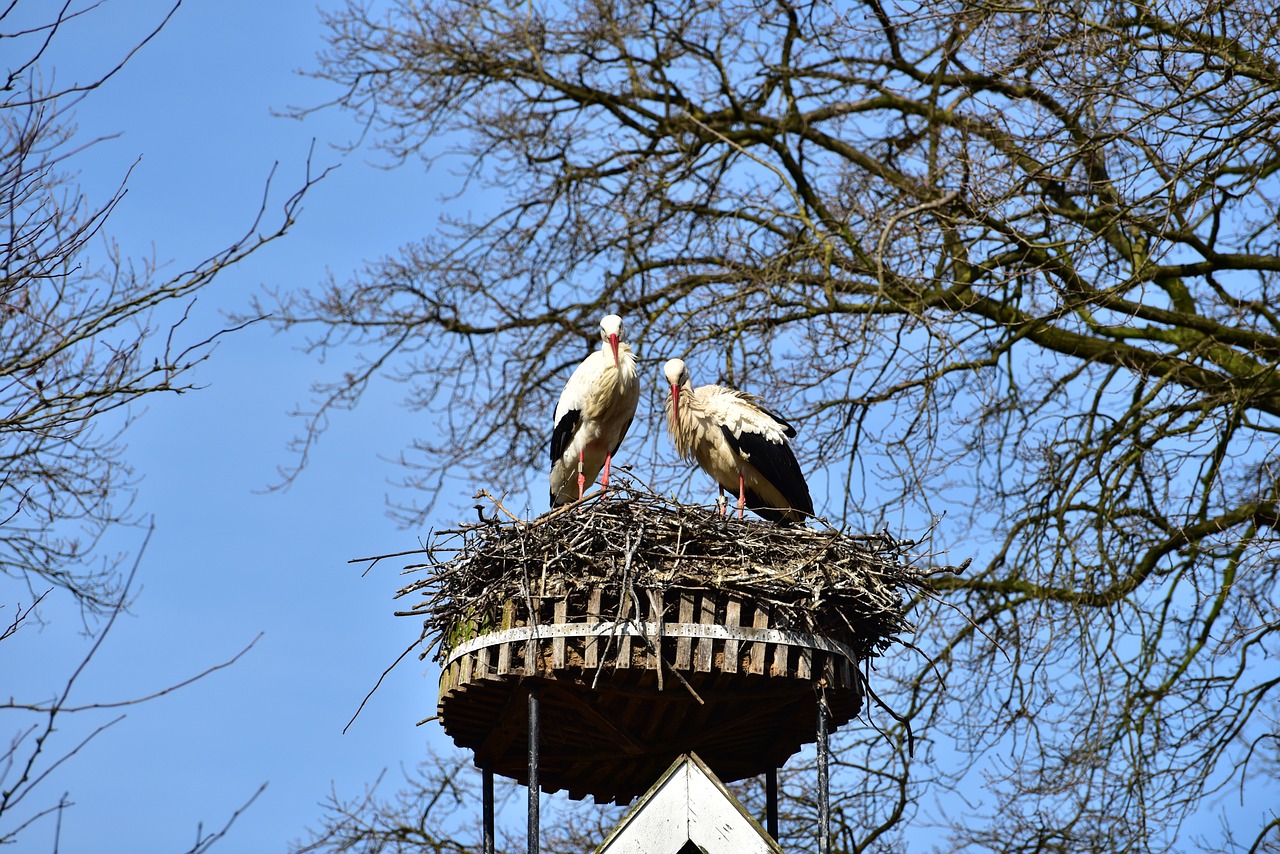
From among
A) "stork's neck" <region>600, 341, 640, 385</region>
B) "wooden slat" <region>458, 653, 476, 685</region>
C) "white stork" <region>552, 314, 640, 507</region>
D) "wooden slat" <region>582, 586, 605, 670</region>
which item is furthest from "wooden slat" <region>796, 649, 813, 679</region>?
"stork's neck" <region>600, 341, 640, 385</region>

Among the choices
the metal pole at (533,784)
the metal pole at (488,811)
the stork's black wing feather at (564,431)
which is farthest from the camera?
the stork's black wing feather at (564,431)

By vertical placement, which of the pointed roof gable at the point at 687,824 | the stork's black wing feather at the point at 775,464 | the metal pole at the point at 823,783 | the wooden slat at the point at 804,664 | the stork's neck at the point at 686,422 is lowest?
the pointed roof gable at the point at 687,824

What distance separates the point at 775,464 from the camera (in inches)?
385

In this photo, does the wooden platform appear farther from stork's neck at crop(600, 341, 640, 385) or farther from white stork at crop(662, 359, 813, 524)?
stork's neck at crop(600, 341, 640, 385)

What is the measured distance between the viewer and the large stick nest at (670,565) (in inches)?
269

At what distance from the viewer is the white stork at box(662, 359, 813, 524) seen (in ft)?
31.8

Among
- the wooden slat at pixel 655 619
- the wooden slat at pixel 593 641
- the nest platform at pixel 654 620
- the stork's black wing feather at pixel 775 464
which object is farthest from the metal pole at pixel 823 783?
the stork's black wing feather at pixel 775 464

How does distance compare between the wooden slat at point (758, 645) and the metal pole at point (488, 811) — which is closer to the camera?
the wooden slat at point (758, 645)

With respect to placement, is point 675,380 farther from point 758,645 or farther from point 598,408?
point 758,645


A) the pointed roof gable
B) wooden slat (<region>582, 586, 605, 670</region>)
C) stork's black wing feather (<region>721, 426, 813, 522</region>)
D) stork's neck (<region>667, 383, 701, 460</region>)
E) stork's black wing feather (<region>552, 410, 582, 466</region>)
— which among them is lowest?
the pointed roof gable

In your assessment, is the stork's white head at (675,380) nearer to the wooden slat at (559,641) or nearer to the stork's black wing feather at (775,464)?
the stork's black wing feather at (775,464)

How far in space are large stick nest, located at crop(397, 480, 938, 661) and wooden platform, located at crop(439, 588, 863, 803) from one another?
70 millimetres

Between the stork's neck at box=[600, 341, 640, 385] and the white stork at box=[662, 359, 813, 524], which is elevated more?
the stork's neck at box=[600, 341, 640, 385]

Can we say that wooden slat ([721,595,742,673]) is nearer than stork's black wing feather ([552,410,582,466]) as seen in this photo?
Yes
